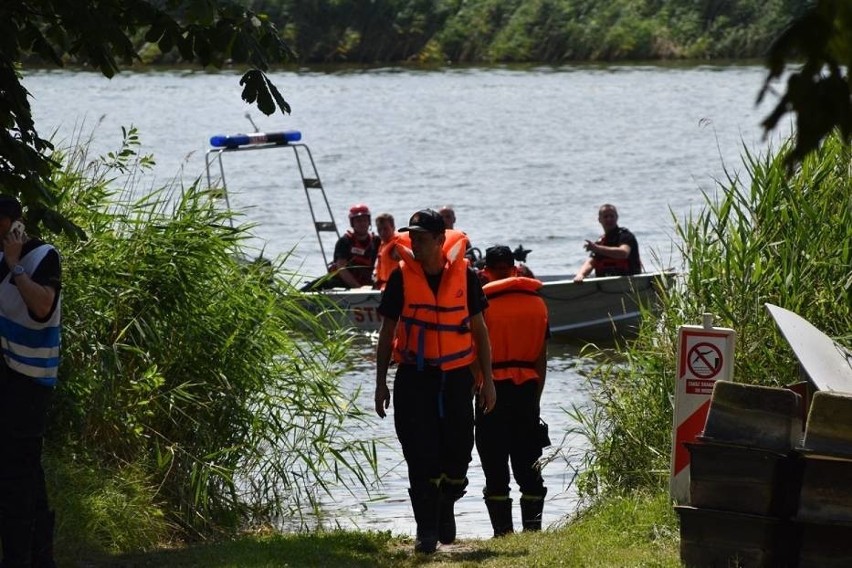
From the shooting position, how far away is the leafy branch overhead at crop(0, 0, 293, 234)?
7.62 metres

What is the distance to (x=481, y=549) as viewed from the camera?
26.2 ft

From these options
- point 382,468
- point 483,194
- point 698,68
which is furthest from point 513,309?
point 698,68

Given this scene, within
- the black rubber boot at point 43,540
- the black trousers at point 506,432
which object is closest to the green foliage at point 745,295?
the black trousers at point 506,432

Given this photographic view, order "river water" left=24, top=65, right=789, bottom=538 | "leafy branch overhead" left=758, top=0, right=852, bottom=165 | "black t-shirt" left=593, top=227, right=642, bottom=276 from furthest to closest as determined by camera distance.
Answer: "river water" left=24, top=65, right=789, bottom=538 → "black t-shirt" left=593, top=227, right=642, bottom=276 → "leafy branch overhead" left=758, top=0, right=852, bottom=165

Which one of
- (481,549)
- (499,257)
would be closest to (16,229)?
(481,549)

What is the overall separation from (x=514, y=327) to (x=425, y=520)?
1.40m

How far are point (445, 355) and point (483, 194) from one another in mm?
27451

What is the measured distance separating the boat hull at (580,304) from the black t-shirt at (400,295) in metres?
9.26

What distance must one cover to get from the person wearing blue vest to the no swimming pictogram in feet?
9.52

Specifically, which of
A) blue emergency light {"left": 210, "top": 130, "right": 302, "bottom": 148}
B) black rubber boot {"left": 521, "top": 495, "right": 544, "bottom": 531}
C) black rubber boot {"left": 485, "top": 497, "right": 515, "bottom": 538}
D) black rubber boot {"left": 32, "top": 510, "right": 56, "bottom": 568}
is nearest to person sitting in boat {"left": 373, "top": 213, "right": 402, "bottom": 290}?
blue emergency light {"left": 210, "top": 130, "right": 302, "bottom": 148}

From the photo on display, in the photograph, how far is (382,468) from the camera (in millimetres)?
12438

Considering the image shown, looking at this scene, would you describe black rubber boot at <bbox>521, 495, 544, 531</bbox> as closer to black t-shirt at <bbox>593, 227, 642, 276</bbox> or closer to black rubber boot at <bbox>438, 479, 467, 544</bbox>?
black rubber boot at <bbox>438, 479, 467, 544</bbox>

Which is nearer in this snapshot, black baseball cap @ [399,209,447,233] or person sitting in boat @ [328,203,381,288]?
black baseball cap @ [399,209,447,233]

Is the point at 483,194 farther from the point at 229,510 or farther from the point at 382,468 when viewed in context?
the point at 229,510
